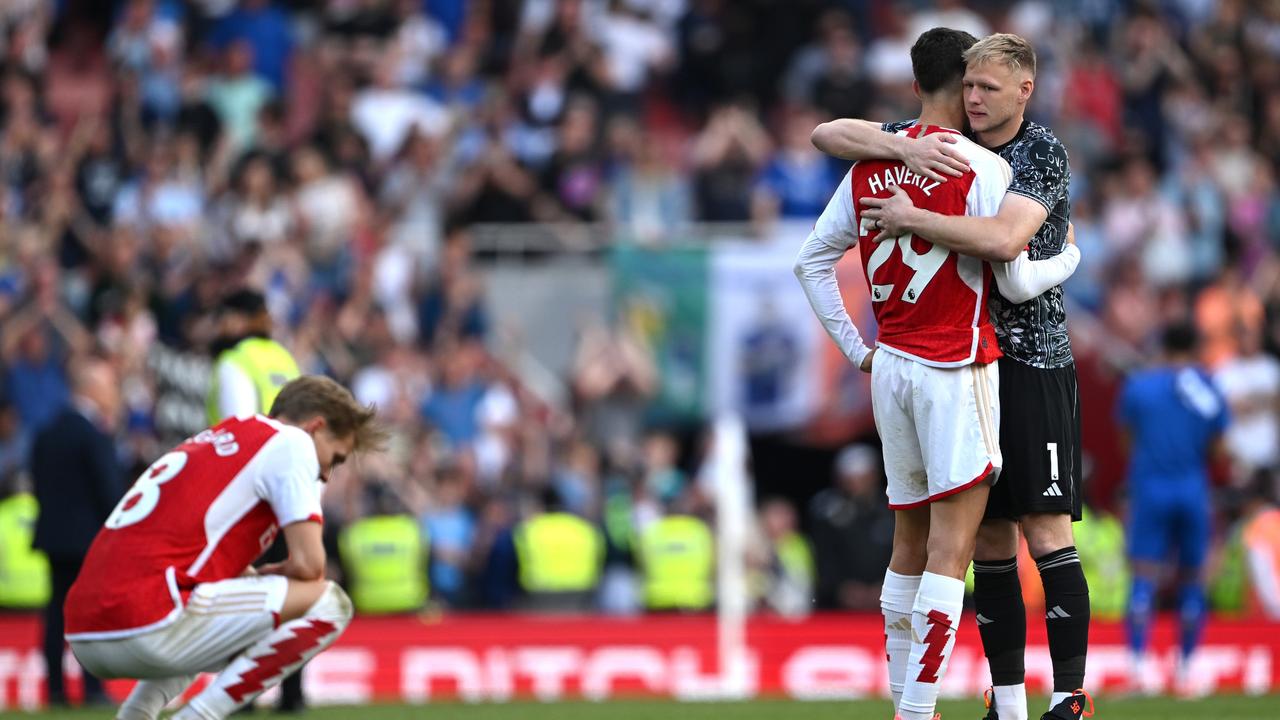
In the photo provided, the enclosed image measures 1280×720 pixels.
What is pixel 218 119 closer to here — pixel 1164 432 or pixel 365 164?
pixel 365 164

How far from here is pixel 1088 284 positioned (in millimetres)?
16797

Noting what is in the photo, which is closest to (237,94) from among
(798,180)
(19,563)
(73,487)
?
(798,180)

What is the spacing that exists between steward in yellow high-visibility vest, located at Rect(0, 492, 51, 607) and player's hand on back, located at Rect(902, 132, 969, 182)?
30.6ft

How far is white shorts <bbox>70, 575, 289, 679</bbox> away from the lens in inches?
244

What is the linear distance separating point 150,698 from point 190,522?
29.7 inches

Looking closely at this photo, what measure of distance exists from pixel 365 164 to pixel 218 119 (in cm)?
143

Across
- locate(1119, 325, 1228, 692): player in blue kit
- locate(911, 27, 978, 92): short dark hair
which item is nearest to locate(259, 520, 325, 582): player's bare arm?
locate(911, 27, 978, 92): short dark hair

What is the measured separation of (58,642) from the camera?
11.1m

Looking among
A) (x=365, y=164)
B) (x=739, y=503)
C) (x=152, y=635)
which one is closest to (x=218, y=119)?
(x=365, y=164)

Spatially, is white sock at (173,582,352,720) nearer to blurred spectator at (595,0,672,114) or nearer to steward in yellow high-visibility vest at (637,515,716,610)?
steward in yellow high-visibility vest at (637,515,716,610)

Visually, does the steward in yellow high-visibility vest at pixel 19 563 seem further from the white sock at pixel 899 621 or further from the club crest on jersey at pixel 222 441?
the white sock at pixel 899 621

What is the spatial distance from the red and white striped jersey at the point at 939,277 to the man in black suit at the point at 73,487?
20.3 ft

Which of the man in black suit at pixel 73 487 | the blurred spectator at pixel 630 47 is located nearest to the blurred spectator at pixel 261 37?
the blurred spectator at pixel 630 47

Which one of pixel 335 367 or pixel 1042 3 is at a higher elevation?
pixel 1042 3
